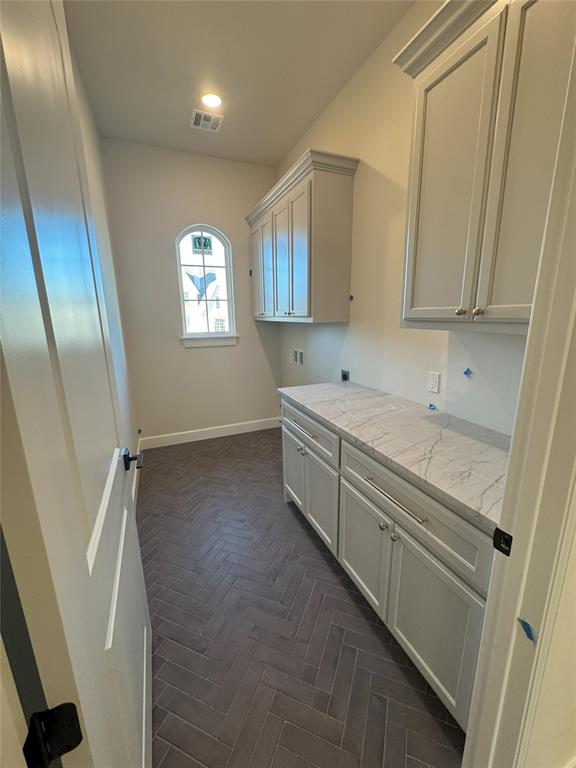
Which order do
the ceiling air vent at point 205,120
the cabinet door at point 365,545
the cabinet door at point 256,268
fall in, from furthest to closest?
the cabinet door at point 256,268
the ceiling air vent at point 205,120
the cabinet door at point 365,545

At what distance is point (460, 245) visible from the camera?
134cm

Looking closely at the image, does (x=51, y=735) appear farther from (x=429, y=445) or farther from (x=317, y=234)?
(x=317, y=234)

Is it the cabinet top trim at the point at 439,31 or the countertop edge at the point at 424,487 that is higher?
the cabinet top trim at the point at 439,31

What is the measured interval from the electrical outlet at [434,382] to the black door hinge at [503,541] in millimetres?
1262

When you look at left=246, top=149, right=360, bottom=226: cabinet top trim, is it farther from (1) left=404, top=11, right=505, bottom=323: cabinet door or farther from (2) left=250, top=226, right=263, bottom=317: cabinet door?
(2) left=250, top=226, right=263, bottom=317: cabinet door

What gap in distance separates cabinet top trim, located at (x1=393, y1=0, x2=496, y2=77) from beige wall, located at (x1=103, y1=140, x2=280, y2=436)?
2787mm

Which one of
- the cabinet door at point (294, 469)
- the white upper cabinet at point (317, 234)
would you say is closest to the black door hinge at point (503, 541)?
the cabinet door at point (294, 469)

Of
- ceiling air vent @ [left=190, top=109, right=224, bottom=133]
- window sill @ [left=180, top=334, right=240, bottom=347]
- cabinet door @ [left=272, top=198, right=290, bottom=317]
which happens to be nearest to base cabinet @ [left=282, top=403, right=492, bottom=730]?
cabinet door @ [left=272, top=198, right=290, bottom=317]

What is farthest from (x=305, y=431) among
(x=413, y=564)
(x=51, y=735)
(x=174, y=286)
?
(x=174, y=286)

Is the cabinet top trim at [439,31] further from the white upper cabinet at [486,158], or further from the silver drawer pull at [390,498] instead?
the silver drawer pull at [390,498]

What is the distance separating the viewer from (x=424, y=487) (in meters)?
1.20

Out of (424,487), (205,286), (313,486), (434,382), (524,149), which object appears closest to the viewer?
(524,149)

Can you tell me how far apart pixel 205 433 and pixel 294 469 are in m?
2.09

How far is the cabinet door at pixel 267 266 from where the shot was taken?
3.29 m
